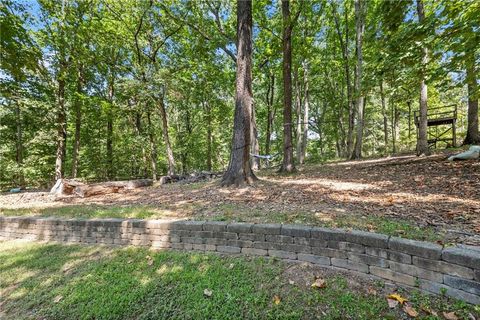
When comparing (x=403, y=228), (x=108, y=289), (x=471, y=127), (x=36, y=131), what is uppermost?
(x=36, y=131)

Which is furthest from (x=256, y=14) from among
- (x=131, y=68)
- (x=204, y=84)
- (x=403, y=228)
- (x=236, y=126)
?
(x=403, y=228)

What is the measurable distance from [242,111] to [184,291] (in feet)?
13.0

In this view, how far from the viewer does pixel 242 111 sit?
5.36 meters

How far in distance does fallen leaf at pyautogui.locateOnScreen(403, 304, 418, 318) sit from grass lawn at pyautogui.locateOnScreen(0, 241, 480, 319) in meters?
0.04

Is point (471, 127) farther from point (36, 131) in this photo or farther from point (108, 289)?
point (36, 131)

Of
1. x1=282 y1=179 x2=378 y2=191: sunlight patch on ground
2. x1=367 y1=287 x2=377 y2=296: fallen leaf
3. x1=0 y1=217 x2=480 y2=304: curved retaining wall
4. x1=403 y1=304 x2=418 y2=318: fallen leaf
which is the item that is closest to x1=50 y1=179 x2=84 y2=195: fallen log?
x1=0 y1=217 x2=480 y2=304: curved retaining wall

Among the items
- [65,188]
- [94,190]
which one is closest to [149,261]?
[94,190]

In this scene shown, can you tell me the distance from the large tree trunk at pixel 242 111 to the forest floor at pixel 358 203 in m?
0.40

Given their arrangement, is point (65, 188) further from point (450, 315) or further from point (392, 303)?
point (450, 315)

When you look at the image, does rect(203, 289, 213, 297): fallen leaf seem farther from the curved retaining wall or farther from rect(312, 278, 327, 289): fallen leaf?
rect(312, 278, 327, 289): fallen leaf

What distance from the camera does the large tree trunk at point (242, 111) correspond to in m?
5.35

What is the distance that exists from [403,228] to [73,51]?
13.3 m

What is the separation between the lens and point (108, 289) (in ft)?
8.63

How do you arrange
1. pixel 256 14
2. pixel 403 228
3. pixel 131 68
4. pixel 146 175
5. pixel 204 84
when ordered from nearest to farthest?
pixel 403 228, pixel 256 14, pixel 131 68, pixel 204 84, pixel 146 175
